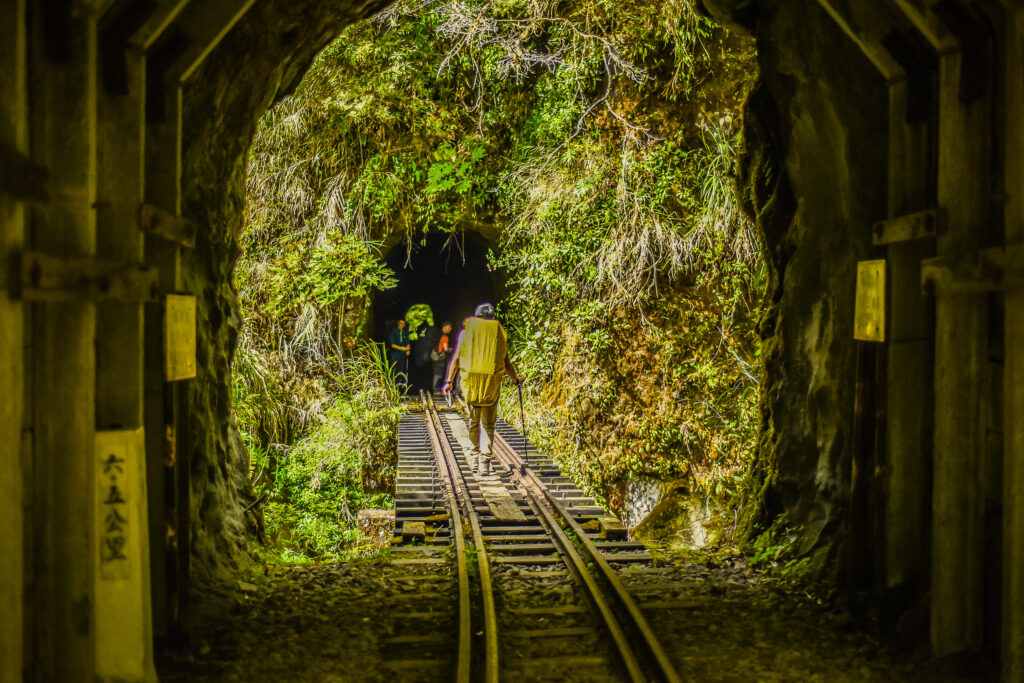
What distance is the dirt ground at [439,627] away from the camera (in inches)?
152

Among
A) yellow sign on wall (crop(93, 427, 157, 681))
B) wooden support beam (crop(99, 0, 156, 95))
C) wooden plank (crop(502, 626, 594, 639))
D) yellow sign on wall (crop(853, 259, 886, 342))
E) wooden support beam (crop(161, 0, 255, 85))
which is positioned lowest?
wooden plank (crop(502, 626, 594, 639))

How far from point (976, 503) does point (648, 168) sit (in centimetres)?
800

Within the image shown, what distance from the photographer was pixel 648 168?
10773 mm

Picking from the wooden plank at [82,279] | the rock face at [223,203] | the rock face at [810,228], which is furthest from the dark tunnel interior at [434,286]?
the wooden plank at [82,279]

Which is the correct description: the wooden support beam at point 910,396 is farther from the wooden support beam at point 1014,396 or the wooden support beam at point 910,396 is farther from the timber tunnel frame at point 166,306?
the wooden support beam at point 1014,396

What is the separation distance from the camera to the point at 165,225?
12.2 ft

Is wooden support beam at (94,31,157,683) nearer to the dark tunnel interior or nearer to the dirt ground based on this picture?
the dirt ground

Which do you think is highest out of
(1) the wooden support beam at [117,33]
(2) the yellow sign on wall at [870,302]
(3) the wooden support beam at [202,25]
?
(3) the wooden support beam at [202,25]

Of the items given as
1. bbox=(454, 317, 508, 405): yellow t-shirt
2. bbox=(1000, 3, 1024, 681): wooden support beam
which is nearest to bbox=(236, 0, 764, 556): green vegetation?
bbox=(454, 317, 508, 405): yellow t-shirt

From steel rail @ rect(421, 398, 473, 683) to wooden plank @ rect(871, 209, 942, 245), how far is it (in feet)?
10.5

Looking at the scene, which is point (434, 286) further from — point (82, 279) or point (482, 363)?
point (82, 279)

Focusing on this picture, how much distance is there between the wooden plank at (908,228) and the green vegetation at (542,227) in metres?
5.60

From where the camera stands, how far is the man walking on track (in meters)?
8.47

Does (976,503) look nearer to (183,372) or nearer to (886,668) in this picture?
(886,668)
